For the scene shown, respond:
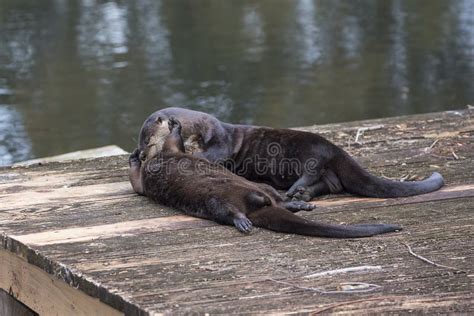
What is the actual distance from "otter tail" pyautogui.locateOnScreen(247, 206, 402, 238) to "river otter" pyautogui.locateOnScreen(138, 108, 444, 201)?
0.46m

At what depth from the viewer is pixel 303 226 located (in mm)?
3078

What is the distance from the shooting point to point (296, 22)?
1490 centimetres

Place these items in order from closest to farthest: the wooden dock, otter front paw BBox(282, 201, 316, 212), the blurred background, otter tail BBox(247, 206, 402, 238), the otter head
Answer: the wooden dock, otter tail BBox(247, 206, 402, 238), otter front paw BBox(282, 201, 316, 212), the otter head, the blurred background

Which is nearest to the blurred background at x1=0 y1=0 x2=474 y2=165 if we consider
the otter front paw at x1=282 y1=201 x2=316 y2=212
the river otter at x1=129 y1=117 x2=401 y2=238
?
the river otter at x1=129 y1=117 x2=401 y2=238

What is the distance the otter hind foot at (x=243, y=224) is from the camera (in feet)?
10.3

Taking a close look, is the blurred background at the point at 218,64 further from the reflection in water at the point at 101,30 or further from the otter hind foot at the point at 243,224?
the otter hind foot at the point at 243,224

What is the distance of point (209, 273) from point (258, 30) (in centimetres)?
1181

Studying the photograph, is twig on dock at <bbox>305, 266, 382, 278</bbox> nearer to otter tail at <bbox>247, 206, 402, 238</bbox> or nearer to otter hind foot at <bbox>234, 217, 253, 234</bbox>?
otter tail at <bbox>247, 206, 402, 238</bbox>

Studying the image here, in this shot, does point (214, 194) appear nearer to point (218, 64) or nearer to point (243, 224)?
point (243, 224)

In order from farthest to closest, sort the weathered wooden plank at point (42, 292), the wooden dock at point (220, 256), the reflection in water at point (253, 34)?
the reflection in water at point (253, 34)
the weathered wooden plank at point (42, 292)
the wooden dock at point (220, 256)

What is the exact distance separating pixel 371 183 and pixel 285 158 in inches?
15.7

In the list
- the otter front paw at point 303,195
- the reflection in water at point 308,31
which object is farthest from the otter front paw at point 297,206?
the reflection in water at point 308,31

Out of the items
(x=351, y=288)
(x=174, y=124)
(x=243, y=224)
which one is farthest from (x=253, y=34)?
(x=351, y=288)

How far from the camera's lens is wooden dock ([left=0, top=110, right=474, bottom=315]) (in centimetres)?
251
